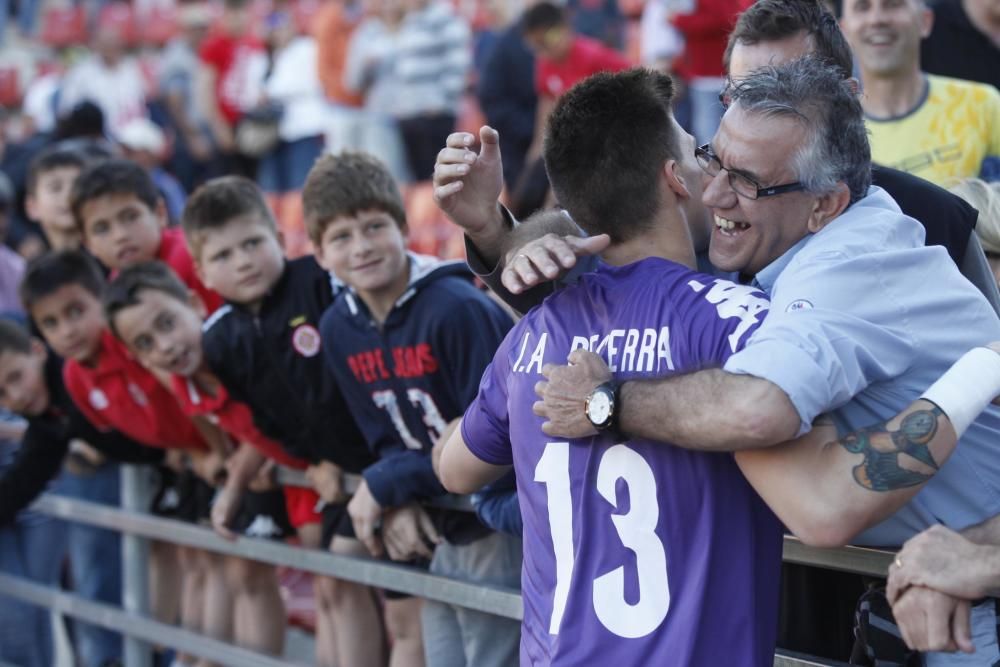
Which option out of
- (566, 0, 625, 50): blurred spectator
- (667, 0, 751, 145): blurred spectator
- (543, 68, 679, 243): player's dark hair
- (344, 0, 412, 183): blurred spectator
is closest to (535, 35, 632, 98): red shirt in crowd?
(667, 0, 751, 145): blurred spectator

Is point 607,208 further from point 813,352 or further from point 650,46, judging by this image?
point 650,46

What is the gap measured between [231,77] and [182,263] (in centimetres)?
688

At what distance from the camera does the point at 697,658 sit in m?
2.31

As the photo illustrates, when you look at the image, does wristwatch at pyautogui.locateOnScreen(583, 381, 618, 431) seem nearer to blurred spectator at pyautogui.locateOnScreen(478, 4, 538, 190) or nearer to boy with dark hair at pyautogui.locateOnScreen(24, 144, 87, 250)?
boy with dark hair at pyautogui.locateOnScreen(24, 144, 87, 250)

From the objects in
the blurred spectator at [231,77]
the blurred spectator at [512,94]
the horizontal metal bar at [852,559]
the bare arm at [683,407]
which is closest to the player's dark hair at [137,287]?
the bare arm at [683,407]

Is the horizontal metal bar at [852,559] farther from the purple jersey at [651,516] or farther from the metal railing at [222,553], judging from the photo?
the purple jersey at [651,516]

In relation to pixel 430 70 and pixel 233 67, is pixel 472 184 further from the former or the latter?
pixel 233 67

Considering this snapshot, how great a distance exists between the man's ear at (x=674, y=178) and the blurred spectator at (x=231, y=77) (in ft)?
31.2

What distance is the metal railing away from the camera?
279 cm

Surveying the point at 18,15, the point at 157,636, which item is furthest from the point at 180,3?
the point at 157,636

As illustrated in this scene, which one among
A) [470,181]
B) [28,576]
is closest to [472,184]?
[470,181]

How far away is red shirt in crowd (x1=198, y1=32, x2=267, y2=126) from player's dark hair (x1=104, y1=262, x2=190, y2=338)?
715 centimetres

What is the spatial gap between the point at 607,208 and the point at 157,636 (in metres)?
3.31

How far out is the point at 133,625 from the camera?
17.1 feet
